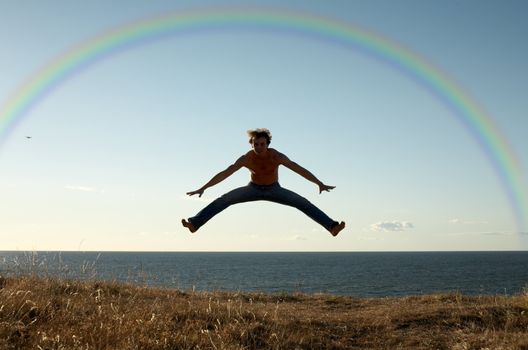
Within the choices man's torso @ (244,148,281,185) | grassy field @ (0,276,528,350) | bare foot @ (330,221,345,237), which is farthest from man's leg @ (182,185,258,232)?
grassy field @ (0,276,528,350)

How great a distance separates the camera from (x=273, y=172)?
918 cm

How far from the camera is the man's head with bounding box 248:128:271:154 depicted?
29.3 ft

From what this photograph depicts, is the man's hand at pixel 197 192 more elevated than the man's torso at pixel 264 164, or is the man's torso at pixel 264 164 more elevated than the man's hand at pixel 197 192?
the man's torso at pixel 264 164

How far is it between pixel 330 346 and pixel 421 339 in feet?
5.77

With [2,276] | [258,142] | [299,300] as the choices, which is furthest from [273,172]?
[299,300]

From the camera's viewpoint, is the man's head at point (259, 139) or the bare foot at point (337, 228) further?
the man's head at point (259, 139)

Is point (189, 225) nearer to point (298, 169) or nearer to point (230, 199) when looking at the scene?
point (230, 199)

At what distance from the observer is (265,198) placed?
9359 mm

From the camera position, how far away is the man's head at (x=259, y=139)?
8.93 metres

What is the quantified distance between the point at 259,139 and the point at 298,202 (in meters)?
1.43

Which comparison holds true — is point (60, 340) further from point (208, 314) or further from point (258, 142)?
point (258, 142)

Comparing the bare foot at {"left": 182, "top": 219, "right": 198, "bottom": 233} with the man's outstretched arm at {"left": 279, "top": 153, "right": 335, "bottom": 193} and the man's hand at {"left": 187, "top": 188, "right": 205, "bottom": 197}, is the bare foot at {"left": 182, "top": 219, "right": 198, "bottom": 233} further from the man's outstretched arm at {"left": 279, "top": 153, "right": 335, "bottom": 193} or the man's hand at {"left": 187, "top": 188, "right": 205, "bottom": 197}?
the man's outstretched arm at {"left": 279, "top": 153, "right": 335, "bottom": 193}

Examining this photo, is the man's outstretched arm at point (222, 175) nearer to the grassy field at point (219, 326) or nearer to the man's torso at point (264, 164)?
the man's torso at point (264, 164)

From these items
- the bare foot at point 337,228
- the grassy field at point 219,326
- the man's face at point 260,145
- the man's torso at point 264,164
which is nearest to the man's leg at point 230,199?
the man's torso at point 264,164
